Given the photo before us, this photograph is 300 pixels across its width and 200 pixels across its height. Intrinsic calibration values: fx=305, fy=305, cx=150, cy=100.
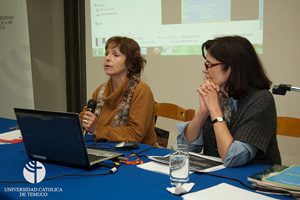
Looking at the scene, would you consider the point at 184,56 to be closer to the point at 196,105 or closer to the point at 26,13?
the point at 196,105

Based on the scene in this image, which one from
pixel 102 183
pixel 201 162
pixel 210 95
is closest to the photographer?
pixel 102 183

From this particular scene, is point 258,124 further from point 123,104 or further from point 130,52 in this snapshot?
point 130,52

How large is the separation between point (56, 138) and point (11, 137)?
0.84 metres

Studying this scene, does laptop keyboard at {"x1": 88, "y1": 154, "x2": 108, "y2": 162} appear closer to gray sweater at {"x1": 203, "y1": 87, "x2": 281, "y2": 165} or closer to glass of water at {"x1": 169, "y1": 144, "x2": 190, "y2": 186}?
glass of water at {"x1": 169, "y1": 144, "x2": 190, "y2": 186}

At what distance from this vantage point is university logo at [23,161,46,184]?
1196 mm

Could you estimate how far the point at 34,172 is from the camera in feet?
4.19

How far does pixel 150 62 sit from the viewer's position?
12.3 ft

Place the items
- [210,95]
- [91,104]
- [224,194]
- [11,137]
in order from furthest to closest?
[11,137] → [91,104] → [210,95] → [224,194]

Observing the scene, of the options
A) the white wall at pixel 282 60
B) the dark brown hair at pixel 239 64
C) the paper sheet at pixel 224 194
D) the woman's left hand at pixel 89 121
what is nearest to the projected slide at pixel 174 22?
the white wall at pixel 282 60

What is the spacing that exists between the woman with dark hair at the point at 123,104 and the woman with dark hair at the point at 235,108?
32 cm

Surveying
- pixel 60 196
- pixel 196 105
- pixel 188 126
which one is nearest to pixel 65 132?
pixel 60 196

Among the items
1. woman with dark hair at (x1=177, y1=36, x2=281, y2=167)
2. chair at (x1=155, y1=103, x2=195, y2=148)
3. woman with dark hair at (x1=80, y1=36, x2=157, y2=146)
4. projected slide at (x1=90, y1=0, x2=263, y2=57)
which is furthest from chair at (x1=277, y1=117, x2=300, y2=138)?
projected slide at (x1=90, y1=0, x2=263, y2=57)

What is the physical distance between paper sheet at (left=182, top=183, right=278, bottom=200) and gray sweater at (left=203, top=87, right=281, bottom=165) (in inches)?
16.0

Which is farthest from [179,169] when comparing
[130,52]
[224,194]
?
[130,52]
